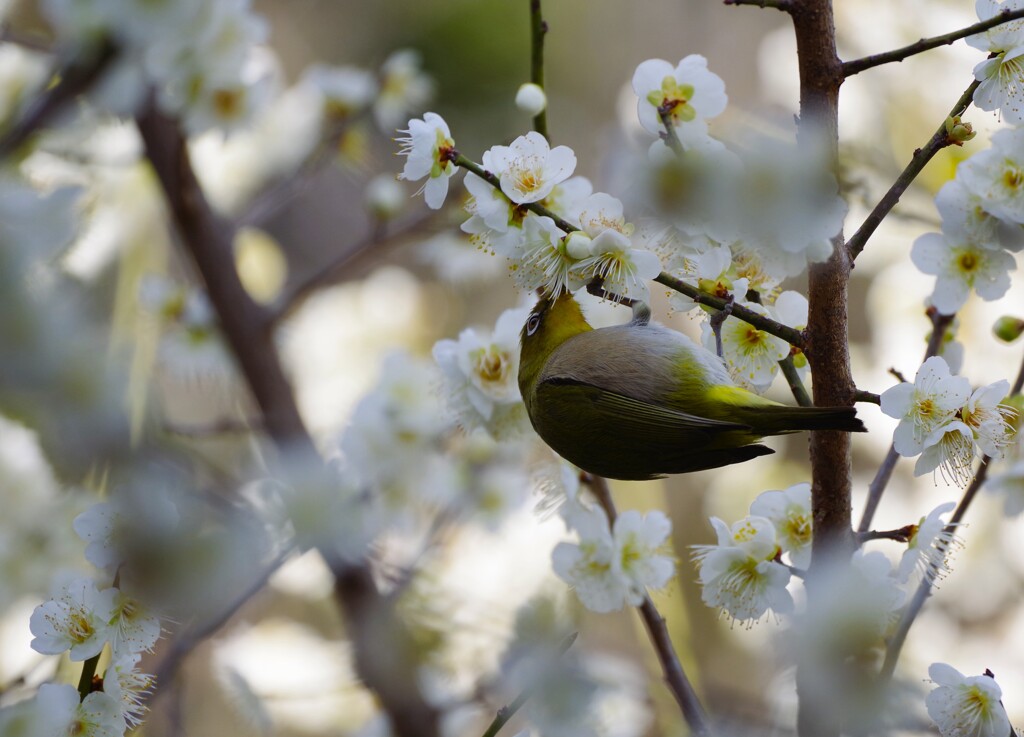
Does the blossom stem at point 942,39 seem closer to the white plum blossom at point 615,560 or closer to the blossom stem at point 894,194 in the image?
the blossom stem at point 894,194

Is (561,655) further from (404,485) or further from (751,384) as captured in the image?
(404,485)

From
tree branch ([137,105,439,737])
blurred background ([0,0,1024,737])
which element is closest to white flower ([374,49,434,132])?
blurred background ([0,0,1024,737])

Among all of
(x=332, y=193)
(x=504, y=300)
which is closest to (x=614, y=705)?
(x=504, y=300)

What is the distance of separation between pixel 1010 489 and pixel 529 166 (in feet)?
1.61

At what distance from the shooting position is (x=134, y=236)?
158 centimetres

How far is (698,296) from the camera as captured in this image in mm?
679

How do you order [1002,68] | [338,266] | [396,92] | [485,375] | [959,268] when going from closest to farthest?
[1002,68] → [959,268] → [485,375] → [338,266] → [396,92]

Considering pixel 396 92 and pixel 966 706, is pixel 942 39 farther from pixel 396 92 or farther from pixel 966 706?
pixel 396 92

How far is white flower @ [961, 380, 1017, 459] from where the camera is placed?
706 millimetres

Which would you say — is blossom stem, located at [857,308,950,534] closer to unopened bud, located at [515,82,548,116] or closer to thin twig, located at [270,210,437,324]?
unopened bud, located at [515,82,548,116]

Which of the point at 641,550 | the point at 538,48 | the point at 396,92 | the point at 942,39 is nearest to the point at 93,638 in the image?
the point at 641,550

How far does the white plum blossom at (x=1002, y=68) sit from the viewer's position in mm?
711

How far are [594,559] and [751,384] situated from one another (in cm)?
21

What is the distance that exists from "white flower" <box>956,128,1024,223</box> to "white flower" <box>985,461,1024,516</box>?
21 centimetres
